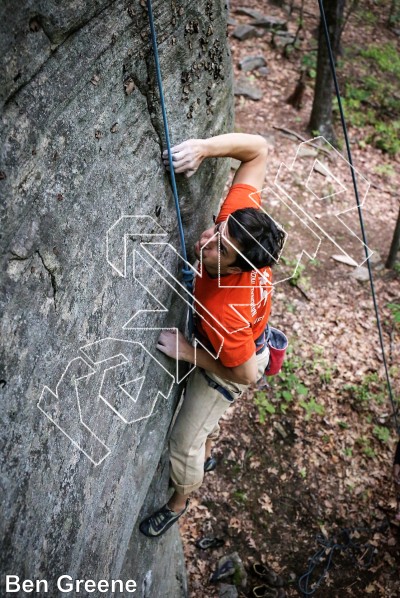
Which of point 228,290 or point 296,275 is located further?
point 296,275

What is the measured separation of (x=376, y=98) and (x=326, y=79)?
341 cm

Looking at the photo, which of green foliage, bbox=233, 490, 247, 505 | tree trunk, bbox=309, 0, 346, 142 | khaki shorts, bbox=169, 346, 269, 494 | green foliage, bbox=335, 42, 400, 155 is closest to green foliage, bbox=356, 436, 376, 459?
green foliage, bbox=233, 490, 247, 505

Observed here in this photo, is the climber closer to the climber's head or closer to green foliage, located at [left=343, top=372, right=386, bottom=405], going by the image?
the climber's head

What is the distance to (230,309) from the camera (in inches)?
121

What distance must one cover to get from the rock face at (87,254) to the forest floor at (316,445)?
2.68 meters

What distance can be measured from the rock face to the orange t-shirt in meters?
0.34

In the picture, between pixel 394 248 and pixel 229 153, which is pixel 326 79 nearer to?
pixel 394 248

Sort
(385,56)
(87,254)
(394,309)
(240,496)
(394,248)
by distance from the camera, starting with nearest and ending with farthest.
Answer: (87,254) → (240,496) → (394,309) → (394,248) → (385,56)

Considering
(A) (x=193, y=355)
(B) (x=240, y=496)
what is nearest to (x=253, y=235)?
(A) (x=193, y=355)

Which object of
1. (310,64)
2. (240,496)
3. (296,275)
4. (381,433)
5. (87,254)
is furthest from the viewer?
(310,64)

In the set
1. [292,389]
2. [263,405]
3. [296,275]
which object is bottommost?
[292,389]

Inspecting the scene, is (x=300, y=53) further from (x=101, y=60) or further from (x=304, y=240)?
(x=101, y=60)

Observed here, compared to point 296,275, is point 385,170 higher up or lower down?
lower down

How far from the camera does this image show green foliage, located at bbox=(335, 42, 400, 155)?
12.2 metres
